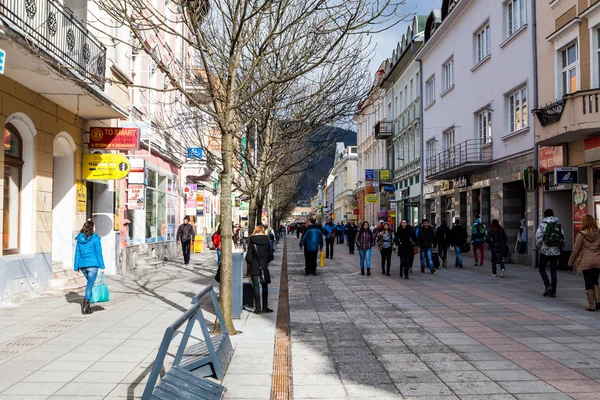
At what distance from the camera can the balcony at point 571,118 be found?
1581 centimetres

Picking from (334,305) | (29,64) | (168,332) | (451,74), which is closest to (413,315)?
(334,305)

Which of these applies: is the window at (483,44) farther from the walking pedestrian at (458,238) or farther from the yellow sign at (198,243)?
the yellow sign at (198,243)

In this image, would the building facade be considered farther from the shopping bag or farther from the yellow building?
the shopping bag

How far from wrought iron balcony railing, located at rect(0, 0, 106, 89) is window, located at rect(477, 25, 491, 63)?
1724 centimetres

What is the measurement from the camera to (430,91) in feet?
117

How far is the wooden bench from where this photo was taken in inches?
164

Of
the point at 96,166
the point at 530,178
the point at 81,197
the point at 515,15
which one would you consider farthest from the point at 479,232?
the point at 81,197

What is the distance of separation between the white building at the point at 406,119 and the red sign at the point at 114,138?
80.1 ft

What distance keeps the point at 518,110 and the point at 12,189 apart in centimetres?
1766

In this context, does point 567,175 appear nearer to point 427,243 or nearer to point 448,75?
point 427,243

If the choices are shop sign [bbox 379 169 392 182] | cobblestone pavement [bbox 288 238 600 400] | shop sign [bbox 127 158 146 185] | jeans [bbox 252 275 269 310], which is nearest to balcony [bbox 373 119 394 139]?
shop sign [bbox 379 169 392 182]

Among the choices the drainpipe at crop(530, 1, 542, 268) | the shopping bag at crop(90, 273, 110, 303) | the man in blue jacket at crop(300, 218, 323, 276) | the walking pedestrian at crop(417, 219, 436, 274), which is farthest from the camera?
the drainpipe at crop(530, 1, 542, 268)

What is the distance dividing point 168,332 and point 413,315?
670 cm

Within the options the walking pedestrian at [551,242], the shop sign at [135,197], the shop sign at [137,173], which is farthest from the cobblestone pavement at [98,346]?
the shop sign at [135,197]
